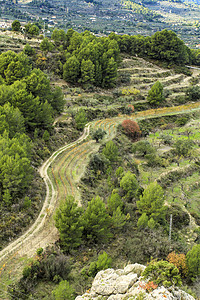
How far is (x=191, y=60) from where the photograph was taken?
122 m

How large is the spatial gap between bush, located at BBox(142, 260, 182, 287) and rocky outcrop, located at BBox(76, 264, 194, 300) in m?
0.38

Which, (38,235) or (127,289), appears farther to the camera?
(38,235)

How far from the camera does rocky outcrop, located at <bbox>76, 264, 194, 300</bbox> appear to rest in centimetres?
1677

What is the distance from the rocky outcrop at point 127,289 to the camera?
660 inches

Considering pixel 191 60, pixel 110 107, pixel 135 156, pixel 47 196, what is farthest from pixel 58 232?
pixel 191 60

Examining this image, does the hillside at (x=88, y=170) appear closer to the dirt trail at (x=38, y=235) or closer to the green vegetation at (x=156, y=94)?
the dirt trail at (x=38, y=235)

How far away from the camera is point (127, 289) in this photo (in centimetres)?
1859

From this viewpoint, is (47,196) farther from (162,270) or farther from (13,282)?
(162,270)

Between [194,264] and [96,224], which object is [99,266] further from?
[194,264]

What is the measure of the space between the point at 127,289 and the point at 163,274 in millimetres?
2780

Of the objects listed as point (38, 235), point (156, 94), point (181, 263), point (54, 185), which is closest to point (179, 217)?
point (181, 263)

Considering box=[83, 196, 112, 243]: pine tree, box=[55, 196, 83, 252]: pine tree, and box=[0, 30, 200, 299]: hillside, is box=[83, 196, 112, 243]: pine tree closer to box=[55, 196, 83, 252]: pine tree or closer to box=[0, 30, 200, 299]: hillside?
box=[0, 30, 200, 299]: hillside

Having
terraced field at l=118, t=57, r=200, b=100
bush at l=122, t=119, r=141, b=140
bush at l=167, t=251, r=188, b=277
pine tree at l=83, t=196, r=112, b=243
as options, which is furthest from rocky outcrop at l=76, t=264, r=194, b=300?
terraced field at l=118, t=57, r=200, b=100

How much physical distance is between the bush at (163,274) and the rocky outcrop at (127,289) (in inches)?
14.9
